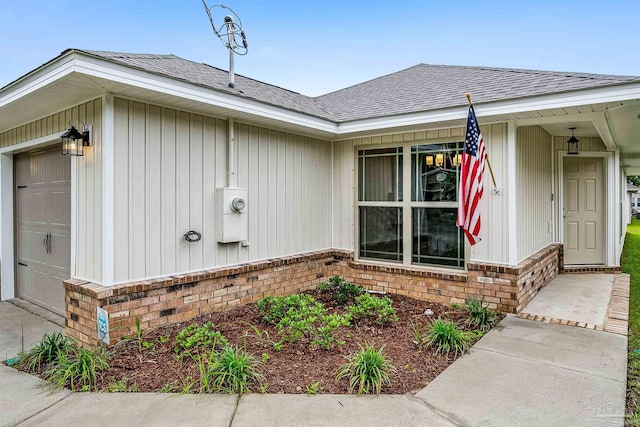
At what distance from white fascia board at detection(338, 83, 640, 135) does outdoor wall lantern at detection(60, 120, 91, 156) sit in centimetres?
334

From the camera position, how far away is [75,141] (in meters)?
3.73

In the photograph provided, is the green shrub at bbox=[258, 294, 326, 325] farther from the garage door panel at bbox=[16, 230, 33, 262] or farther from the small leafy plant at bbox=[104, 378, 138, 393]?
the garage door panel at bbox=[16, 230, 33, 262]

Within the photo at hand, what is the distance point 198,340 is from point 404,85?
558 cm

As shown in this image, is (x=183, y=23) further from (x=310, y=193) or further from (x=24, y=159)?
(x=310, y=193)

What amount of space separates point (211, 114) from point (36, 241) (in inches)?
125

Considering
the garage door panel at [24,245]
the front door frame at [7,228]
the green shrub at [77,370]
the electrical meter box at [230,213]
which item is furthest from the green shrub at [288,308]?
the front door frame at [7,228]

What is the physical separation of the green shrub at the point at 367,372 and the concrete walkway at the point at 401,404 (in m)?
0.11

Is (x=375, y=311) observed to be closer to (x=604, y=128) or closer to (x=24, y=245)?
(x=604, y=128)

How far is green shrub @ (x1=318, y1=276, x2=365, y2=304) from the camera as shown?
5052 millimetres

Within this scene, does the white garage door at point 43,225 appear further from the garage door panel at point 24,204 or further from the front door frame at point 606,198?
the front door frame at point 606,198

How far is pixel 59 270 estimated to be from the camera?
471 cm

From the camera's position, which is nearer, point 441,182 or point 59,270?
point 59,270

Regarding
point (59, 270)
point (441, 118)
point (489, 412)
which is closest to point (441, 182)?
point (441, 118)

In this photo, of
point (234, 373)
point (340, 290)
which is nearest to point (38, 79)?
point (234, 373)
